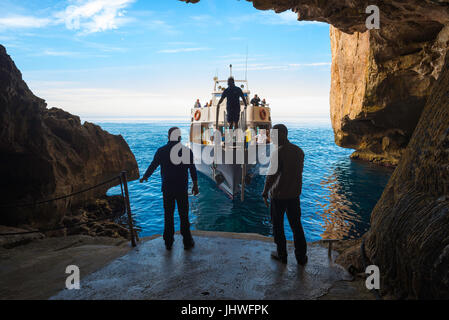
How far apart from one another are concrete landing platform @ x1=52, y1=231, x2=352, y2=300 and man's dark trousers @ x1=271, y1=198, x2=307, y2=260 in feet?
0.82

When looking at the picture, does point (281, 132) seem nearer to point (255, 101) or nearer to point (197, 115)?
point (255, 101)

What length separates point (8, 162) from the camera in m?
5.86

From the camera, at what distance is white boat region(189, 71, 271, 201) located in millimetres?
12383

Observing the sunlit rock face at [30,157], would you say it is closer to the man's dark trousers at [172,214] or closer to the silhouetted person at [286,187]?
the man's dark trousers at [172,214]

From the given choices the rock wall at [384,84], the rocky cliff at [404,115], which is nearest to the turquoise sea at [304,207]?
the rock wall at [384,84]

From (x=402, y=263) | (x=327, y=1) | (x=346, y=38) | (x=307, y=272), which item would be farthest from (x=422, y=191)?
(x=346, y=38)

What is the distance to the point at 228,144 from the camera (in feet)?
41.7

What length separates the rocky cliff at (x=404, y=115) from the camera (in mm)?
2164

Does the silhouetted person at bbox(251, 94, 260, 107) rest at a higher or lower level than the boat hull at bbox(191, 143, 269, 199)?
higher

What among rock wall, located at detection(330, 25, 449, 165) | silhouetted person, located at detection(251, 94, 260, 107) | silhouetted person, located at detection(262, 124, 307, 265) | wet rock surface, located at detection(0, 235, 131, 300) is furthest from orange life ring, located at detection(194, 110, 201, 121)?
silhouetted person, located at detection(262, 124, 307, 265)

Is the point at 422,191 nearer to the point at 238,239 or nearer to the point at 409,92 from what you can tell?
the point at 238,239

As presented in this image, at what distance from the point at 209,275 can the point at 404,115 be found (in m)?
17.1

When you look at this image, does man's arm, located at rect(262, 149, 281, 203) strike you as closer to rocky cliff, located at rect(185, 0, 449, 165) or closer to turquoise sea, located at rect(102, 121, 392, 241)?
rocky cliff, located at rect(185, 0, 449, 165)
